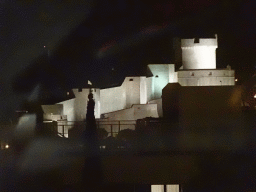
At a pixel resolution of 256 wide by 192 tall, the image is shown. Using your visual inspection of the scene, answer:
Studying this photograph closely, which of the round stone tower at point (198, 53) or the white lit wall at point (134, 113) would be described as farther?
the round stone tower at point (198, 53)

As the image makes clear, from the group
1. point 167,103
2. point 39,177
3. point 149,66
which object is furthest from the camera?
point 149,66

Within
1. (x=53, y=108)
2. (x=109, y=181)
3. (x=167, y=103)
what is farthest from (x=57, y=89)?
(x=109, y=181)

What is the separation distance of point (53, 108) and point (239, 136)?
16.2 m

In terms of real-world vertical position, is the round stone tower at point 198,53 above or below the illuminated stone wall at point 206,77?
above

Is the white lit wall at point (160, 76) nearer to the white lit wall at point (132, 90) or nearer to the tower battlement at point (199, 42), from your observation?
the white lit wall at point (132, 90)

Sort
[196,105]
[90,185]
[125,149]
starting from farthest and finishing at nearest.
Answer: [196,105] < [125,149] < [90,185]

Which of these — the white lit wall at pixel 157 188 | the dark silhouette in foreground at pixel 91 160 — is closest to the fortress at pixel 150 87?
the white lit wall at pixel 157 188

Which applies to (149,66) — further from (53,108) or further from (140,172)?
(140,172)

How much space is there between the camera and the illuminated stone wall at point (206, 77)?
28152mm

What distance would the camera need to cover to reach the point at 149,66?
100 ft

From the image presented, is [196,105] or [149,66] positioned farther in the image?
[149,66]

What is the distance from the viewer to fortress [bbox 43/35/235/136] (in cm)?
2702

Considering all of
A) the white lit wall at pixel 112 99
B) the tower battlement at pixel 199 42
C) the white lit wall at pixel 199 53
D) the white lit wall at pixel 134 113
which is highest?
the tower battlement at pixel 199 42

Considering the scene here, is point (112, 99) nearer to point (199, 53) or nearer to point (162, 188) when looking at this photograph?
point (199, 53)
